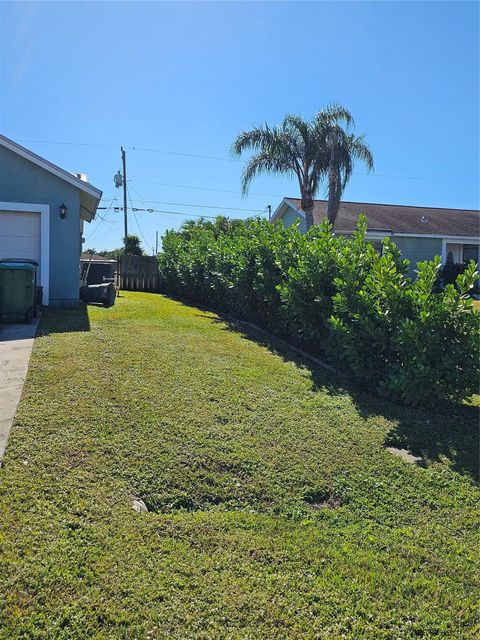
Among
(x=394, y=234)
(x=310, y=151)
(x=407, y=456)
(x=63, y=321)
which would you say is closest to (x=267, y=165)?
(x=310, y=151)

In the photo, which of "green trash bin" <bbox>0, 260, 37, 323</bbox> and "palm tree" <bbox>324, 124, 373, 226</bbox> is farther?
"palm tree" <bbox>324, 124, 373, 226</bbox>

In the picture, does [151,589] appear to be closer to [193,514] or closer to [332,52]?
[193,514]

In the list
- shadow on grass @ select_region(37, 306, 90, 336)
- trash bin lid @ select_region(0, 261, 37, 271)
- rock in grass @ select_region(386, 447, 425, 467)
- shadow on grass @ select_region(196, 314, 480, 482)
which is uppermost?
trash bin lid @ select_region(0, 261, 37, 271)

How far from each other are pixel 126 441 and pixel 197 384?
1812mm

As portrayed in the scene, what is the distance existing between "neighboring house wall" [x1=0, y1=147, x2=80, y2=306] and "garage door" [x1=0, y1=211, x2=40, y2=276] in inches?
12.8

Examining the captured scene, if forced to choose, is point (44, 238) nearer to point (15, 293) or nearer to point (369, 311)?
point (15, 293)

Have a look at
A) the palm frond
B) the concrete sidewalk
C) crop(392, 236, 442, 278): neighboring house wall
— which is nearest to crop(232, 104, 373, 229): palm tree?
the palm frond

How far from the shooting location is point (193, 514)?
10.2ft

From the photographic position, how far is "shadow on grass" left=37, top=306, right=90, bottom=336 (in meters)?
8.21

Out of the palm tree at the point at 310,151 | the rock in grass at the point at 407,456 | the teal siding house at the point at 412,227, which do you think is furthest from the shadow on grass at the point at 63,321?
the teal siding house at the point at 412,227

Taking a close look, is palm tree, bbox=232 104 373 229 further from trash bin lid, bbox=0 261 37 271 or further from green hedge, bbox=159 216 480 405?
trash bin lid, bbox=0 261 37 271

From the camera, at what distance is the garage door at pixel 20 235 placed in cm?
1077

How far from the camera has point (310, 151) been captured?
1570 centimetres

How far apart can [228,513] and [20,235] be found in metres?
9.90
